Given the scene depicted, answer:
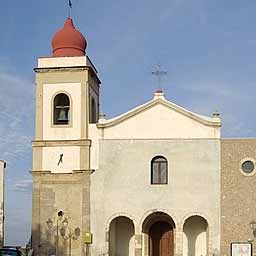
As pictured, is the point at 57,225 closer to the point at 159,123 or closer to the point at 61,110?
the point at 61,110

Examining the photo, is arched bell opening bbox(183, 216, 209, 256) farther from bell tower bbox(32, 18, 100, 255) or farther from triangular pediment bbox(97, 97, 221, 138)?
bell tower bbox(32, 18, 100, 255)

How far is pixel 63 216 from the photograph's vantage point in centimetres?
3616

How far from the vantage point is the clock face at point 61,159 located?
36.7 m

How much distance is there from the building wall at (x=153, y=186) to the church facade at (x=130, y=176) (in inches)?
1.9

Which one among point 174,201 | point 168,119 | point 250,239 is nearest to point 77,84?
point 168,119

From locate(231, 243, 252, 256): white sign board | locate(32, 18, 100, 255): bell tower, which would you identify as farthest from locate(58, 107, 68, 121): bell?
locate(231, 243, 252, 256): white sign board

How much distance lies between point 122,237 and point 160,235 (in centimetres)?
195

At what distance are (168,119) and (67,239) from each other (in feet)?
25.0

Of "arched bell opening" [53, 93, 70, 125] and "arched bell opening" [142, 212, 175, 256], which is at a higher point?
"arched bell opening" [53, 93, 70, 125]

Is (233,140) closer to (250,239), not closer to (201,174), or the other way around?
(201,174)

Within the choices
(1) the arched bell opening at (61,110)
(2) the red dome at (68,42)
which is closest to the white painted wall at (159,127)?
(1) the arched bell opening at (61,110)

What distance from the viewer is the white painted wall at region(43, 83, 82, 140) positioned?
121ft

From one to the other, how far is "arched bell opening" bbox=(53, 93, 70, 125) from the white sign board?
10.3 metres

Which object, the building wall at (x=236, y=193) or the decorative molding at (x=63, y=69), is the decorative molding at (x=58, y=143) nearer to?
the decorative molding at (x=63, y=69)
